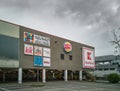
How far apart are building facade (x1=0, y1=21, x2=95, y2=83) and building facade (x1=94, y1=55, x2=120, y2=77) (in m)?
30.6

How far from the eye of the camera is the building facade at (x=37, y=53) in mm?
34781

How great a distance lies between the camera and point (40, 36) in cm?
4178

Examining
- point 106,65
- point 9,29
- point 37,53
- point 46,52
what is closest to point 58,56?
point 46,52

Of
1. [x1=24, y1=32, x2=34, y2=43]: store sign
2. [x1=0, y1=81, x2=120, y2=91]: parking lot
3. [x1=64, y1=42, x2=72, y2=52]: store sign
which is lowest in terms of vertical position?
[x1=0, y1=81, x2=120, y2=91]: parking lot

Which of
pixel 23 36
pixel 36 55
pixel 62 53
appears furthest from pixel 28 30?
pixel 62 53

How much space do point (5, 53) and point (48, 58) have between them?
11.5 m

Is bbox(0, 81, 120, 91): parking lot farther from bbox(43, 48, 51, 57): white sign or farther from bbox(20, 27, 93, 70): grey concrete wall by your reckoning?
bbox(43, 48, 51, 57): white sign

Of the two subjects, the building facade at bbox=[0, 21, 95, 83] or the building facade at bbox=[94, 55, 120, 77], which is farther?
the building facade at bbox=[94, 55, 120, 77]

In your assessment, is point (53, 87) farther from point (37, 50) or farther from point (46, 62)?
point (46, 62)

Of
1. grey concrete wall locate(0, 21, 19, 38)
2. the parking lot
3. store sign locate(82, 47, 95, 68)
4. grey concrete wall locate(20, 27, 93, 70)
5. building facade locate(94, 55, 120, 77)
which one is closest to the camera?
the parking lot

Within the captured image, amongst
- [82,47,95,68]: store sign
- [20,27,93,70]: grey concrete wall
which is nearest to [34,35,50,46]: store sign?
[20,27,93,70]: grey concrete wall

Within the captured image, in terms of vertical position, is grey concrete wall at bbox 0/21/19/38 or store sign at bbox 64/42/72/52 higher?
grey concrete wall at bbox 0/21/19/38

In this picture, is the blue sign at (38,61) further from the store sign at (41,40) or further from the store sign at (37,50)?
the store sign at (41,40)

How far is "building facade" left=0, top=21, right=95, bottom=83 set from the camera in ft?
114
